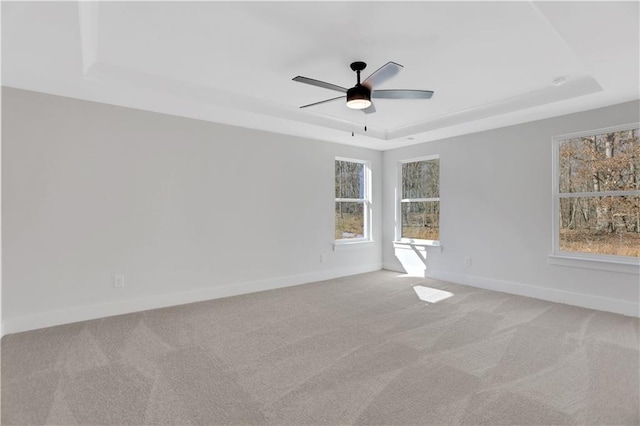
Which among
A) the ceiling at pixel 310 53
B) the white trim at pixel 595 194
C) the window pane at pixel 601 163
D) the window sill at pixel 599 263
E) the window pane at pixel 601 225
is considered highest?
the ceiling at pixel 310 53

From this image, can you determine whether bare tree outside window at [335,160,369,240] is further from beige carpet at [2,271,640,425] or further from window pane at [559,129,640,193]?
window pane at [559,129,640,193]

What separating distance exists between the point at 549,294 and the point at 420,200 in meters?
2.33

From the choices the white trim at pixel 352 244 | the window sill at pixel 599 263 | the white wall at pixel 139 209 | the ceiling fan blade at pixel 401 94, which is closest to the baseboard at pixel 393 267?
the white trim at pixel 352 244

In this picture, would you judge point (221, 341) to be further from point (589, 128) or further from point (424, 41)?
point (589, 128)

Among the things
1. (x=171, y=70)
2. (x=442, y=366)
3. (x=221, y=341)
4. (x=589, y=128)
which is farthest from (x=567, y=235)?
(x=171, y=70)

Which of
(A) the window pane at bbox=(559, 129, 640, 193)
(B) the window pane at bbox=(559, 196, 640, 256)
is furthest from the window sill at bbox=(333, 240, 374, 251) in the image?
(A) the window pane at bbox=(559, 129, 640, 193)

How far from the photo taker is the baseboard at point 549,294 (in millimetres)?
3643

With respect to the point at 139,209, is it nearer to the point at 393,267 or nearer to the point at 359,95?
the point at 359,95

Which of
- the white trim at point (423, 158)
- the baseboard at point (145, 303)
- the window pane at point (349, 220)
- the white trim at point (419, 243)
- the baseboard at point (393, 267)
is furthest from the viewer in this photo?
the baseboard at point (393, 267)

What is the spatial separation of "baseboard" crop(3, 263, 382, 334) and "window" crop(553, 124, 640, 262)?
3.35m

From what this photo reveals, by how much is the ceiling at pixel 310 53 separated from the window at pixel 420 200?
1585mm

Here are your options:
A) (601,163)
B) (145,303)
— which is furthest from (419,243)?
(145,303)

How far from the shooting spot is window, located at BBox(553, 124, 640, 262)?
3.71 meters

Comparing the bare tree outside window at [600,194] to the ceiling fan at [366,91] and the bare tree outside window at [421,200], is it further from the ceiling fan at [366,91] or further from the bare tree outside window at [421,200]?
the ceiling fan at [366,91]
